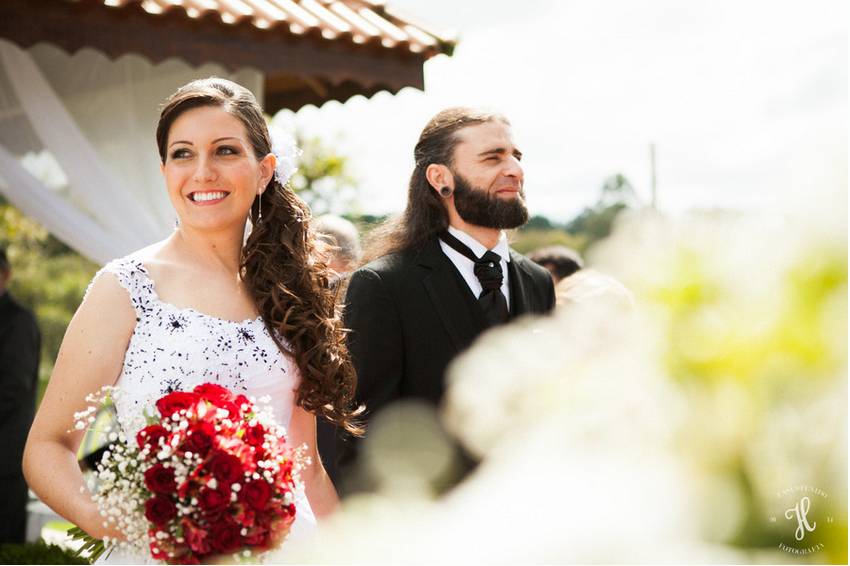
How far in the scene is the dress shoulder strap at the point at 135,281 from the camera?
2506mm

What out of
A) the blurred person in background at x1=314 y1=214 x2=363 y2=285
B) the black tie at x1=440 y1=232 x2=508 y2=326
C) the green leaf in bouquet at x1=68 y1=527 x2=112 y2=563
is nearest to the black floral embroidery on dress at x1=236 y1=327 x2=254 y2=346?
the green leaf in bouquet at x1=68 y1=527 x2=112 y2=563

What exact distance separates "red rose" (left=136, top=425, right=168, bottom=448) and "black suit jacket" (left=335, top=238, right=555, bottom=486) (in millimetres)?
1417

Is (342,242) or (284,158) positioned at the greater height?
(284,158)

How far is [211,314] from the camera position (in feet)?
8.82

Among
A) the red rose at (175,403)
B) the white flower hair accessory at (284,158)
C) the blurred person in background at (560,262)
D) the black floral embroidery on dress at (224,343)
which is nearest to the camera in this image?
the red rose at (175,403)

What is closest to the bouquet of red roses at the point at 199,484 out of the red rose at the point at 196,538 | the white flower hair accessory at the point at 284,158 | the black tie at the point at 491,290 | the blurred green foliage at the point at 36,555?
the red rose at the point at 196,538

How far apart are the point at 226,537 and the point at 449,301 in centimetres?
190

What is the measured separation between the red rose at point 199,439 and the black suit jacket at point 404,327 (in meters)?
1.42

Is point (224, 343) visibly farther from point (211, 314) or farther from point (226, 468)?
point (226, 468)

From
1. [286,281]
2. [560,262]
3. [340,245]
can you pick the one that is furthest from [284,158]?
[560,262]

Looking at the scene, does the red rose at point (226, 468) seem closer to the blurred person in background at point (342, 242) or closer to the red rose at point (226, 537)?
the red rose at point (226, 537)

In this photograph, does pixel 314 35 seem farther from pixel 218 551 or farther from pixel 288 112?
pixel 218 551

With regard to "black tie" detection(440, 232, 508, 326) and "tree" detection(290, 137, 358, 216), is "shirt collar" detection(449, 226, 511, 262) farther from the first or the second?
Answer: "tree" detection(290, 137, 358, 216)

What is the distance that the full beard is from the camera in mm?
3850
